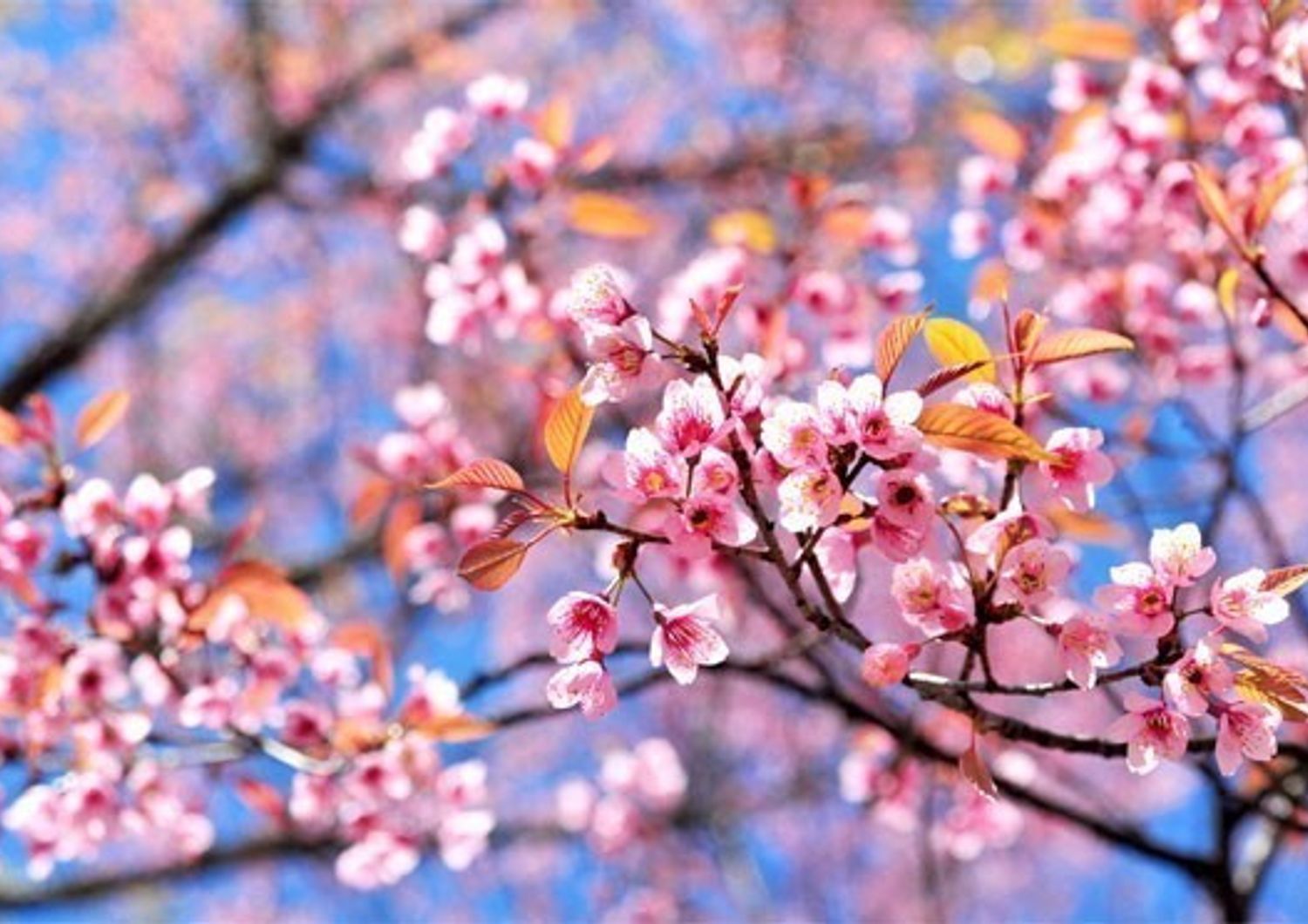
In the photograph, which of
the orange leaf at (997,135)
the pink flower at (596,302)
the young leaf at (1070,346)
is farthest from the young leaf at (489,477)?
the orange leaf at (997,135)

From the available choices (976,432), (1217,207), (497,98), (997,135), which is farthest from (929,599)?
(997,135)

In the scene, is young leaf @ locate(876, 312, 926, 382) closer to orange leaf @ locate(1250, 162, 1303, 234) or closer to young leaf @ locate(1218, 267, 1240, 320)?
orange leaf @ locate(1250, 162, 1303, 234)

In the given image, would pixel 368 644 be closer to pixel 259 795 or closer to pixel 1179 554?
pixel 259 795

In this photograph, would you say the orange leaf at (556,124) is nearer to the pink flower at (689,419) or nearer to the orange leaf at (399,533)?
the orange leaf at (399,533)

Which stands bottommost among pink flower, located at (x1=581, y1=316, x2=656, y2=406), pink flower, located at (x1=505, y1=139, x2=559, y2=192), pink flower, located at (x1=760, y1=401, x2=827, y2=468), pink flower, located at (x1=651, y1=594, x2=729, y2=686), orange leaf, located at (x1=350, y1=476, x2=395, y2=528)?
orange leaf, located at (x1=350, y1=476, x2=395, y2=528)

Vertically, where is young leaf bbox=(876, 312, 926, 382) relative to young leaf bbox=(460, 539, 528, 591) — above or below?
above

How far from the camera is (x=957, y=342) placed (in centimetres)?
167

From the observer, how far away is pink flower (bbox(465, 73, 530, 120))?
297 cm

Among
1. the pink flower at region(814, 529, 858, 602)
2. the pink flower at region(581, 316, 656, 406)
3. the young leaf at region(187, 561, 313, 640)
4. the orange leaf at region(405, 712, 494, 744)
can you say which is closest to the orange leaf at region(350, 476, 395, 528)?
the young leaf at region(187, 561, 313, 640)

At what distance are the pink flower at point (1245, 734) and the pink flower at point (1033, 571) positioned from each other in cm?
21

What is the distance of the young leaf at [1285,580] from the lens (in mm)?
1479

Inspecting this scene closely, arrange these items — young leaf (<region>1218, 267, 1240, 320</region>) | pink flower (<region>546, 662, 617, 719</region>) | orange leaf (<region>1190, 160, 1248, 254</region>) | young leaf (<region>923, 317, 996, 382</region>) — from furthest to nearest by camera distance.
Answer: young leaf (<region>1218, 267, 1240, 320</region>)
orange leaf (<region>1190, 160, 1248, 254</region>)
young leaf (<region>923, 317, 996, 382</region>)
pink flower (<region>546, 662, 617, 719</region>)

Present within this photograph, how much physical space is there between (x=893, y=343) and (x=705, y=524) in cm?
26

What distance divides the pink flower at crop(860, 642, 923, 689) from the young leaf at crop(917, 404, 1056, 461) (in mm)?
230
